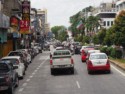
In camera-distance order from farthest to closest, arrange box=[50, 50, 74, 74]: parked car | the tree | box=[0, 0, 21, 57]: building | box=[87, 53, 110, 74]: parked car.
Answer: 1. box=[0, 0, 21, 57]: building
2. the tree
3. box=[50, 50, 74, 74]: parked car
4. box=[87, 53, 110, 74]: parked car

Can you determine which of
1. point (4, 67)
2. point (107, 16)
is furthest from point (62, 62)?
point (107, 16)

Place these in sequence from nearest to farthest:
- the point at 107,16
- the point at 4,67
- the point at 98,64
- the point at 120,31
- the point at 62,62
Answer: the point at 4,67 → the point at 98,64 → the point at 62,62 → the point at 120,31 → the point at 107,16

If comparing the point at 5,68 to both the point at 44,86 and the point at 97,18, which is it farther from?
the point at 97,18

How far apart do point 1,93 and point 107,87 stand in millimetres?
5153

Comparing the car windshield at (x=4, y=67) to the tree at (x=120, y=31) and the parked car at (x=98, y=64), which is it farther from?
the tree at (x=120, y=31)

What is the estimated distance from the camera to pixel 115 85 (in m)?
22.6

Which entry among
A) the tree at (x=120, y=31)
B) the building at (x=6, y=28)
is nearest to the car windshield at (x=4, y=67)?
the building at (x=6, y=28)

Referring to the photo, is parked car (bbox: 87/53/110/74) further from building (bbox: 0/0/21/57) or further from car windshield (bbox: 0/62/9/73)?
building (bbox: 0/0/21/57)

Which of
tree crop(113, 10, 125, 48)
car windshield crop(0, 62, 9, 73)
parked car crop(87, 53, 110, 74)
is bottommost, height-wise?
parked car crop(87, 53, 110, 74)

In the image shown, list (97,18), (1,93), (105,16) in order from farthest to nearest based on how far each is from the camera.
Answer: (105,16) → (97,18) → (1,93)

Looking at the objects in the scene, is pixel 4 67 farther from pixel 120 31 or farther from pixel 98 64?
pixel 120 31

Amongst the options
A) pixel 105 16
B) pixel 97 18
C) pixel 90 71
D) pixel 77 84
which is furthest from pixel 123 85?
pixel 105 16

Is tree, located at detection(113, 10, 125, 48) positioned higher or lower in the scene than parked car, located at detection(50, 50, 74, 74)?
higher

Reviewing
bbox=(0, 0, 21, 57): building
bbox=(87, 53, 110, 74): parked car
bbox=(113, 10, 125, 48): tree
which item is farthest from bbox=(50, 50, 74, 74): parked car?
bbox=(113, 10, 125, 48): tree
